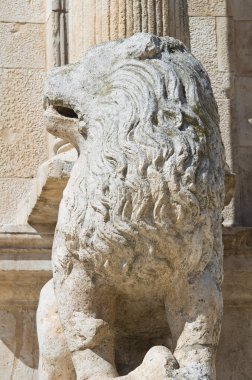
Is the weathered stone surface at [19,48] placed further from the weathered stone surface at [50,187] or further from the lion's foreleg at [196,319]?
the lion's foreleg at [196,319]

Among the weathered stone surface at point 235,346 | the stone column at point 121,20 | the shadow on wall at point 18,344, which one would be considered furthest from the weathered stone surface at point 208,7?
the shadow on wall at point 18,344

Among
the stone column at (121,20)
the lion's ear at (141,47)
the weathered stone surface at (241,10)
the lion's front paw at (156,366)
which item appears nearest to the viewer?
the lion's front paw at (156,366)

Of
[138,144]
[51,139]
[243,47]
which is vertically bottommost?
[138,144]

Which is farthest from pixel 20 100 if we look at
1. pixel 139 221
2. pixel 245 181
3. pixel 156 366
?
pixel 156 366

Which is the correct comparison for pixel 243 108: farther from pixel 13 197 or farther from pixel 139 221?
pixel 139 221

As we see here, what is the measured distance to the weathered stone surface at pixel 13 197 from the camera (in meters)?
8.08

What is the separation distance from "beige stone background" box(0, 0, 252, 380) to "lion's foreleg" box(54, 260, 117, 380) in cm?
90

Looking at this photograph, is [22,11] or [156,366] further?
[22,11]

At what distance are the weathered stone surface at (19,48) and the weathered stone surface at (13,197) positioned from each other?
0.64 m

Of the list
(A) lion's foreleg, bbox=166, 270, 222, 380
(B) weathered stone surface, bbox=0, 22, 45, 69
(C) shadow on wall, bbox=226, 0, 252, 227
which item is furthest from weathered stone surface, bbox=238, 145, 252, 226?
(A) lion's foreleg, bbox=166, 270, 222, 380

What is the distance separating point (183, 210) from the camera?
619 centimetres

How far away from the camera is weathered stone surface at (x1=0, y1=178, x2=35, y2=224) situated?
808 cm

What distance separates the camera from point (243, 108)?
27.7ft

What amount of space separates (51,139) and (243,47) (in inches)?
46.6
